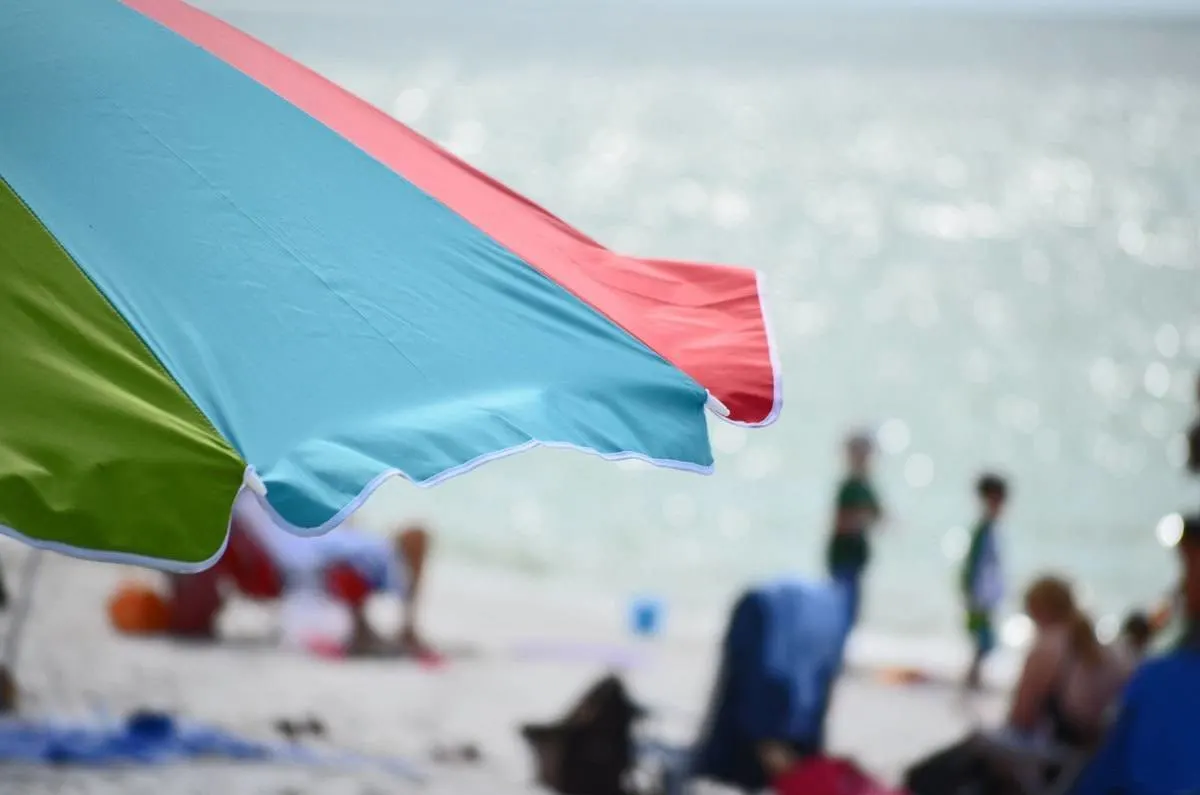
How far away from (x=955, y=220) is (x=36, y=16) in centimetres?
4656

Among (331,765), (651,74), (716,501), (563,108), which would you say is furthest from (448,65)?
(331,765)

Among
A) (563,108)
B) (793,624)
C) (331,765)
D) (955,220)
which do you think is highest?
(563,108)

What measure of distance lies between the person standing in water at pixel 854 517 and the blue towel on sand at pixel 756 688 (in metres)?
2.37

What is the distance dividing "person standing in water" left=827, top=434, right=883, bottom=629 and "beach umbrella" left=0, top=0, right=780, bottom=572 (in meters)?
4.66

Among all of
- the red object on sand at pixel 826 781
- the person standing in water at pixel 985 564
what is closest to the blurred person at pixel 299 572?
the person standing in water at pixel 985 564

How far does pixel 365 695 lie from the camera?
8.07m

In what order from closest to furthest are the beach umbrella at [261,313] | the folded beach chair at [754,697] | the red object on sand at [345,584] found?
1. the beach umbrella at [261,313]
2. the folded beach chair at [754,697]
3. the red object on sand at [345,584]

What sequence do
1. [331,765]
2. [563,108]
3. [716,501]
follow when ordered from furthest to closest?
[563,108], [716,501], [331,765]

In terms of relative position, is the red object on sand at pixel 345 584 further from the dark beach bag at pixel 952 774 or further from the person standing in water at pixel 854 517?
the dark beach bag at pixel 952 774

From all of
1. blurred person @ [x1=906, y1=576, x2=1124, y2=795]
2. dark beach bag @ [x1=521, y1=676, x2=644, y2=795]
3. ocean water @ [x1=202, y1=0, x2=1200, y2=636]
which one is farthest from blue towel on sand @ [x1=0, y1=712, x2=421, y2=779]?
ocean water @ [x1=202, y1=0, x2=1200, y2=636]

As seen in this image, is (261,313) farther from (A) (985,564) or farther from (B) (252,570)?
(A) (985,564)

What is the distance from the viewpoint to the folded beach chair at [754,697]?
599 centimetres

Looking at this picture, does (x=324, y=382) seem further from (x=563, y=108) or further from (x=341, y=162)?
(x=563, y=108)

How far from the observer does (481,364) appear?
10.4 feet
